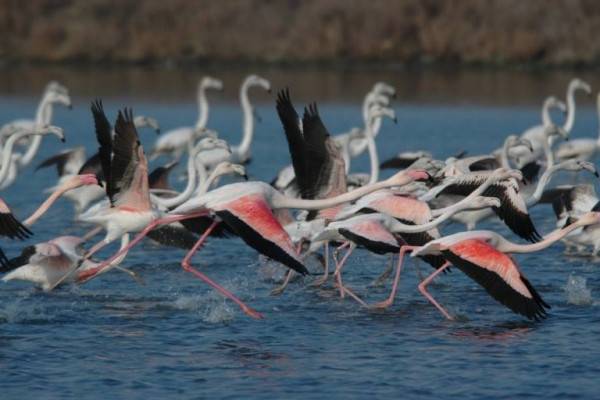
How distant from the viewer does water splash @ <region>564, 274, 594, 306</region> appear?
1129 centimetres

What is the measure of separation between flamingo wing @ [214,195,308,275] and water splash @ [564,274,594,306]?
254 cm

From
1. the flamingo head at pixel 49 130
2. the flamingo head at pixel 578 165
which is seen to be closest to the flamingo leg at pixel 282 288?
the flamingo head at pixel 49 130

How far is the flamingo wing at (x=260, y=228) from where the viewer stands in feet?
32.4

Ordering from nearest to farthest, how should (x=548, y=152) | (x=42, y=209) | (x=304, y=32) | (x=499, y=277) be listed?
(x=499, y=277) < (x=42, y=209) < (x=548, y=152) < (x=304, y=32)

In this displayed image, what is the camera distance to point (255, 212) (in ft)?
33.6

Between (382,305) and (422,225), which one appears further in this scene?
(382,305)

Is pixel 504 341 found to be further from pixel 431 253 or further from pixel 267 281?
pixel 267 281

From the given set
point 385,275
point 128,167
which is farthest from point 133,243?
point 385,275

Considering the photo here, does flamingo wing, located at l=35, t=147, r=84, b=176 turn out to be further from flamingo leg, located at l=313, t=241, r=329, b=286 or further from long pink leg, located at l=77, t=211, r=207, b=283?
long pink leg, located at l=77, t=211, r=207, b=283

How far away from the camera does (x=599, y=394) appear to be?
870 cm

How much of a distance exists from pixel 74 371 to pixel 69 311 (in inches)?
71.8

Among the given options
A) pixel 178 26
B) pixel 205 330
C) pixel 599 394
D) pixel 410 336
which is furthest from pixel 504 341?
pixel 178 26

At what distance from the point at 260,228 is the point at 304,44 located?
30.7m

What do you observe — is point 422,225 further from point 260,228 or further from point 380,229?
point 260,228
